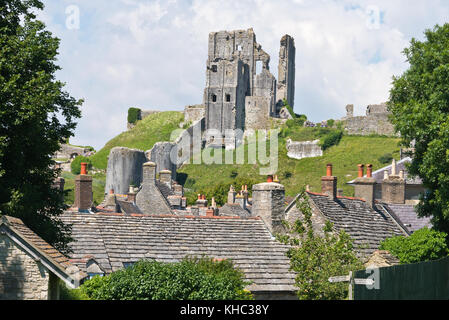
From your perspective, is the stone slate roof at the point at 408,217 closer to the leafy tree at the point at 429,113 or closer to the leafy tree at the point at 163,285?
the leafy tree at the point at 429,113

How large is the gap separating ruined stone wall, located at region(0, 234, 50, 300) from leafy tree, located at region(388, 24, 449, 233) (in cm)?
1390

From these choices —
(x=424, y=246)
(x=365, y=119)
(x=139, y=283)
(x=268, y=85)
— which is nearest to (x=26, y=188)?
(x=139, y=283)

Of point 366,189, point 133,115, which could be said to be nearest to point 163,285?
point 366,189

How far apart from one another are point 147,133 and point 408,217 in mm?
85355

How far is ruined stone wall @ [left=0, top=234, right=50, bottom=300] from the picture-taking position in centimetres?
1313

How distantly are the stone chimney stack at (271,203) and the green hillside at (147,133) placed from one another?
266ft

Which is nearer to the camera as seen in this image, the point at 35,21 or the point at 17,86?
the point at 17,86

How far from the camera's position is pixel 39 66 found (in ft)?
61.6

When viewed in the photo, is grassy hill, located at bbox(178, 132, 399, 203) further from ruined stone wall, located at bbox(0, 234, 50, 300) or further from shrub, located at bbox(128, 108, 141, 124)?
ruined stone wall, located at bbox(0, 234, 50, 300)

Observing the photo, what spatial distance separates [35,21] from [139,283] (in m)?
7.97

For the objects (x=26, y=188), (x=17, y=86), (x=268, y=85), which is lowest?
(x=26, y=188)

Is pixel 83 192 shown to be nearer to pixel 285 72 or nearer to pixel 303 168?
pixel 303 168

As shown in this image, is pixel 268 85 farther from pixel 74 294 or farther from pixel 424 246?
pixel 74 294

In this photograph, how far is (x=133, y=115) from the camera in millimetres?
122312
